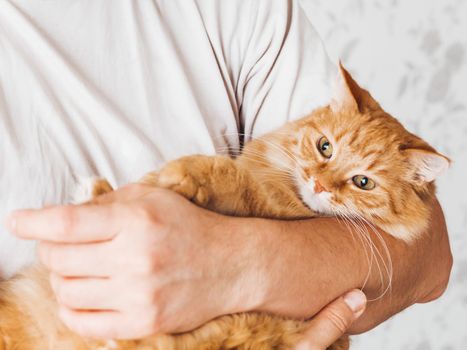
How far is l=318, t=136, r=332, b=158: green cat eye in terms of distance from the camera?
5.53 feet

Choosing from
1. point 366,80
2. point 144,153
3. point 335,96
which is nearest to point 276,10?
point 335,96

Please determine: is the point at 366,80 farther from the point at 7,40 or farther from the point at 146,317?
the point at 146,317

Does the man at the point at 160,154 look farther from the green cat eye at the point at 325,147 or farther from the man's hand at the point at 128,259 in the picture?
the green cat eye at the point at 325,147

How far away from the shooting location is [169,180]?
123 cm

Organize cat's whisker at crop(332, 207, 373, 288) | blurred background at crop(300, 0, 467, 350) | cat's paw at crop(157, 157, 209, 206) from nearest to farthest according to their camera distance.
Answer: cat's paw at crop(157, 157, 209, 206)
cat's whisker at crop(332, 207, 373, 288)
blurred background at crop(300, 0, 467, 350)

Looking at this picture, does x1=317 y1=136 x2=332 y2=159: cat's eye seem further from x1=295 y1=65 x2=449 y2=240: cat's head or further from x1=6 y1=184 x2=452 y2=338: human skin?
x1=6 y1=184 x2=452 y2=338: human skin

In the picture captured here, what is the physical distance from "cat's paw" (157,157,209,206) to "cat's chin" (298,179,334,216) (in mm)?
415

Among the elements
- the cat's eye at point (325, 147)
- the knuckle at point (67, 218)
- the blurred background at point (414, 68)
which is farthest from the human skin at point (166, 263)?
the blurred background at point (414, 68)

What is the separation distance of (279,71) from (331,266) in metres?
0.56

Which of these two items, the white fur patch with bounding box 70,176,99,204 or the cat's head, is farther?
the cat's head

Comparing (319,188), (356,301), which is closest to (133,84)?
(319,188)

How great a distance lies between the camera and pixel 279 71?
172 centimetres

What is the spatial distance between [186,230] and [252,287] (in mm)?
206

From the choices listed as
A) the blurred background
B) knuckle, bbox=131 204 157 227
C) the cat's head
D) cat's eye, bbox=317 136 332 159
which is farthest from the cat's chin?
the blurred background
